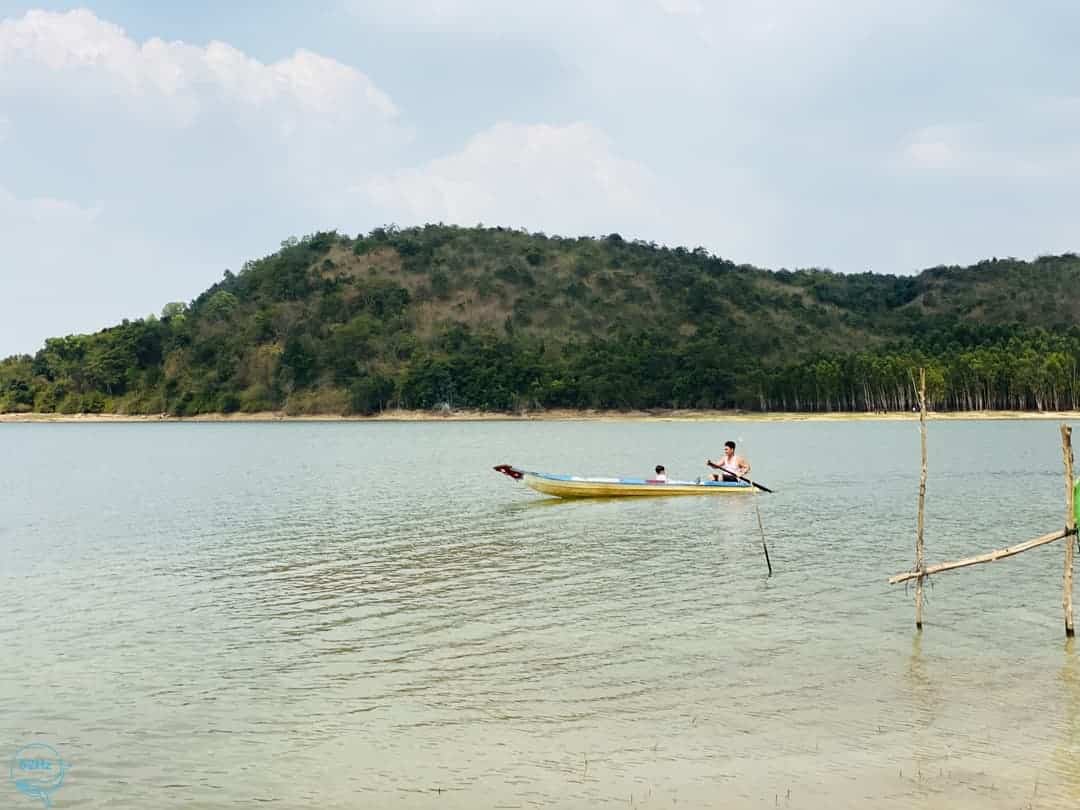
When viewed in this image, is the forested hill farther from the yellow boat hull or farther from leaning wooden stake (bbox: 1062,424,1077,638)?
leaning wooden stake (bbox: 1062,424,1077,638)

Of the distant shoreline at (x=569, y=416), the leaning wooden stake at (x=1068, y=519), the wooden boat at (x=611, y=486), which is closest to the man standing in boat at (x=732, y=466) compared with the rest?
the wooden boat at (x=611, y=486)

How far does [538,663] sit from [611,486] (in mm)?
21629

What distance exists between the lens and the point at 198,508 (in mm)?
35281

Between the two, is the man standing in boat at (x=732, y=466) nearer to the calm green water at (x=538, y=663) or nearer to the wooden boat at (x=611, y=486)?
the wooden boat at (x=611, y=486)

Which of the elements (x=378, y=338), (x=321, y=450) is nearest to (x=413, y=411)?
(x=378, y=338)

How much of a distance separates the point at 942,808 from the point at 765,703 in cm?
306

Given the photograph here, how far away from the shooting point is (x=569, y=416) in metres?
151

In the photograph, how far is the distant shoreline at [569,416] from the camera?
380 feet

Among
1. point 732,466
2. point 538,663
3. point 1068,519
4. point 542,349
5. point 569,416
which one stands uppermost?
point 542,349

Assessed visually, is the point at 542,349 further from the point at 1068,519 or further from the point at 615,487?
the point at 1068,519

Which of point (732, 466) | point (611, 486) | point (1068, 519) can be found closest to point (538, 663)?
point (1068, 519)

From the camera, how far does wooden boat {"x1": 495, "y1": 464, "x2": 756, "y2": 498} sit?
115ft

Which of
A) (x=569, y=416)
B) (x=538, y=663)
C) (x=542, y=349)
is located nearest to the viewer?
(x=538, y=663)

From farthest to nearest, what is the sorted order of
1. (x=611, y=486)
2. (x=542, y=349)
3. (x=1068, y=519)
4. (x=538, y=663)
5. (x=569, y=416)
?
1. (x=542, y=349)
2. (x=569, y=416)
3. (x=611, y=486)
4. (x=1068, y=519)
5. (x=538, y=663)
